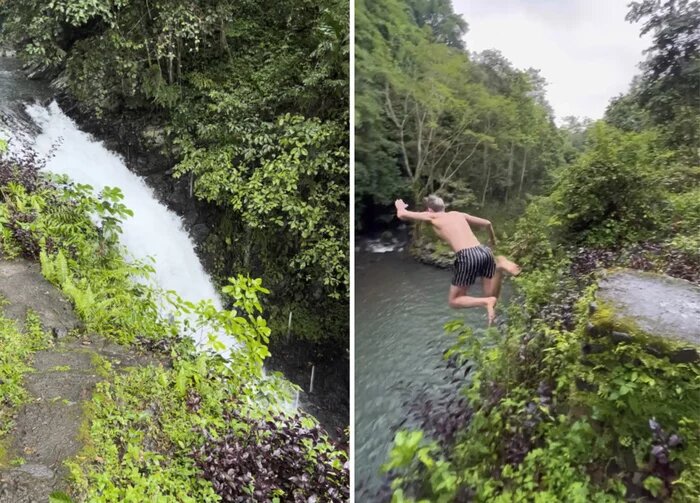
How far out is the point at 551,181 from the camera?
1285 millimetres

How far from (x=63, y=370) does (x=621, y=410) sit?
2005 mm

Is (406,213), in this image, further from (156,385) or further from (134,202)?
(134,202)

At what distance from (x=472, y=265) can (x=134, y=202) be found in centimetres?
189

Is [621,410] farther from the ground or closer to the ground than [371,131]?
closer to the ground

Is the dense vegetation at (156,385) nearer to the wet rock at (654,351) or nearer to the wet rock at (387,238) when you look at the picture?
the wet rock at (387,238)

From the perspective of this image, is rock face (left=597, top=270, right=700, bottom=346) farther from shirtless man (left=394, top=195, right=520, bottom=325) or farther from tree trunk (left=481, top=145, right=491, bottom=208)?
tree trunk (left=481, top=145, right=491, bottom=208)

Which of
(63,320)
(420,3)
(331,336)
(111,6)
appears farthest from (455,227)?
(111,6)

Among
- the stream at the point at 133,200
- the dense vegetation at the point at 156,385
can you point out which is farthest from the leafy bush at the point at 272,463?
the stream at the point at 133,200

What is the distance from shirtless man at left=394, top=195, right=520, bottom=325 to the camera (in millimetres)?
1370

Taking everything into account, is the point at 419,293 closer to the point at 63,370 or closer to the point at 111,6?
the point at 63,370

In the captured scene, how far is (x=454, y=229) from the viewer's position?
144cm

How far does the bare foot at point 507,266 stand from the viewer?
4.40ft

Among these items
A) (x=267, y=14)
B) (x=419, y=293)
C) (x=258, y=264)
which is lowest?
(x=258, y=264)

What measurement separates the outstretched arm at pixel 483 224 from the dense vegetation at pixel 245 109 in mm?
1176
